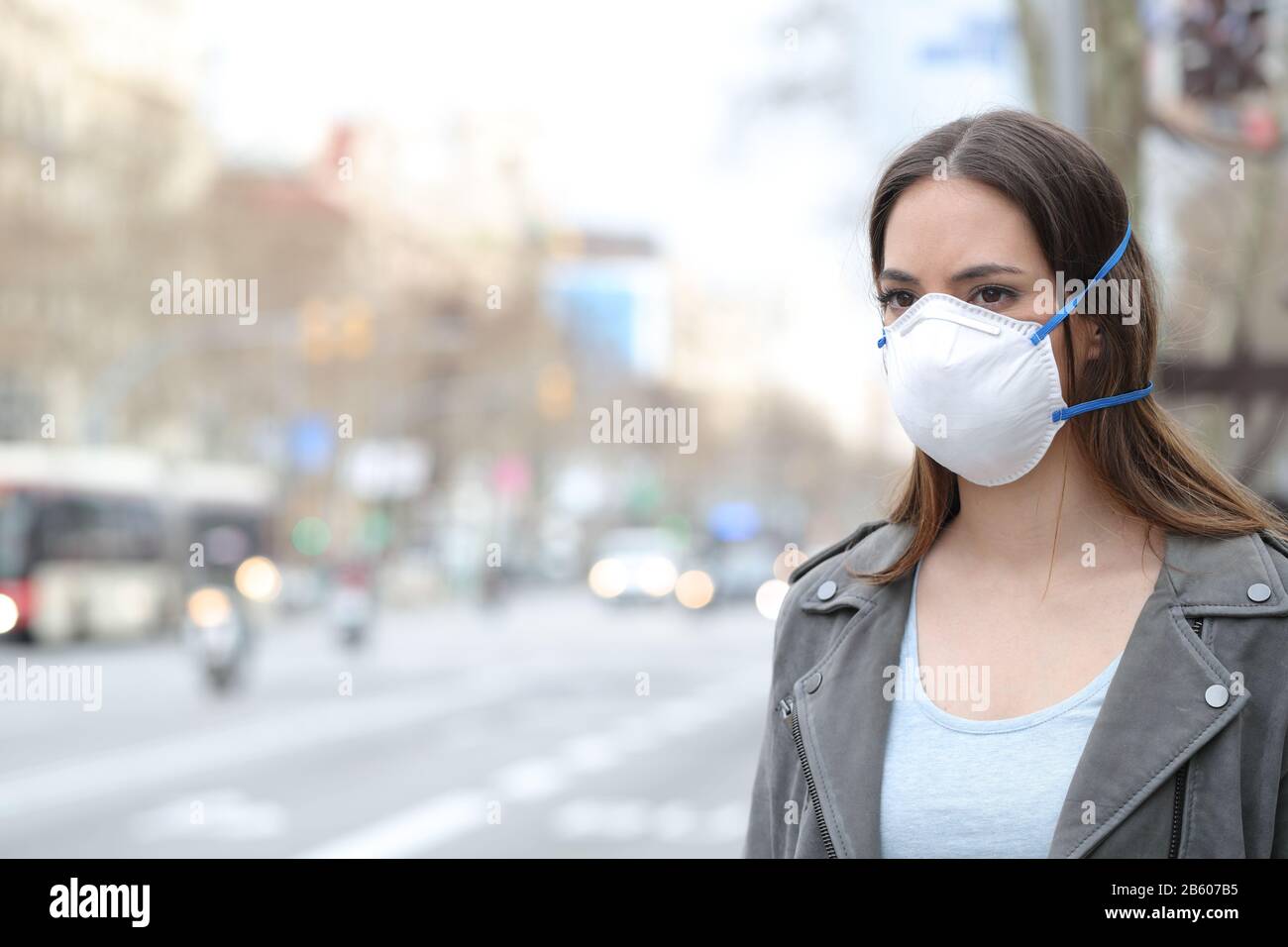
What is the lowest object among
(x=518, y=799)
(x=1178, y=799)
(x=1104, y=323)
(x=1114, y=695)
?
(x=518, y=799)

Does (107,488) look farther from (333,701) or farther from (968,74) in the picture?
(968,74)

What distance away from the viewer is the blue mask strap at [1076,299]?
7.00 feet

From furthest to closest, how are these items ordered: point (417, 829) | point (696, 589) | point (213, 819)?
point (696, 589) → point (213, 819) → point (417, 829)

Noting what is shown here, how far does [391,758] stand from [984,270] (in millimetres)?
12323

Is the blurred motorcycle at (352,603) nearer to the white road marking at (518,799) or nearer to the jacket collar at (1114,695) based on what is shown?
the white road marking at (518,799)

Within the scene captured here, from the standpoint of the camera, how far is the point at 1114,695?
1.94m

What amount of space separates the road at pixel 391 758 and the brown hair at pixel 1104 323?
278 inches

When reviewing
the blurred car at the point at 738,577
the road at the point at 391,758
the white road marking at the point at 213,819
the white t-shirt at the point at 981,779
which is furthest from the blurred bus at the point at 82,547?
the white t-shirt at the point at 981,779

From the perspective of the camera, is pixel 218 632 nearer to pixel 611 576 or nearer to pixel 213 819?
pixel 213 819

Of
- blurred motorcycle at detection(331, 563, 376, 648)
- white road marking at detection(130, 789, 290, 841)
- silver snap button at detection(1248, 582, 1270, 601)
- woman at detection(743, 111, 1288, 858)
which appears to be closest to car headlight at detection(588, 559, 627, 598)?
blurred motorcycle at detection(331, 563, 376, 648)

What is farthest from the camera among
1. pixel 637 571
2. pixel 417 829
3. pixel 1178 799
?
pixel 637 571

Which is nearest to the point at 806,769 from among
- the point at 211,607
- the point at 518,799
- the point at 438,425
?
the point at 518,799

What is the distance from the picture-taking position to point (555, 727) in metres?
16.5
